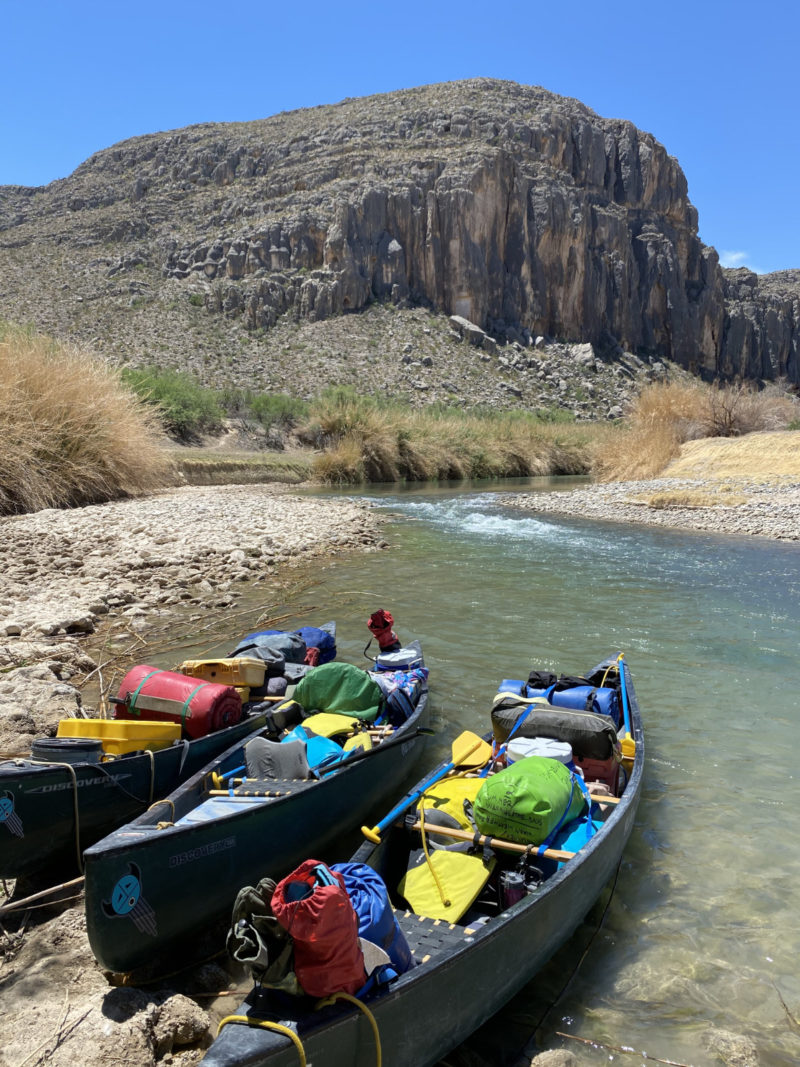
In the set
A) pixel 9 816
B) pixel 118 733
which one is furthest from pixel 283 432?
pixel 9 816

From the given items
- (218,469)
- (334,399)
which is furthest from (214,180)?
(218,469)

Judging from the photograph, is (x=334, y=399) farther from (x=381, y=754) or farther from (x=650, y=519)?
(x=381, y=754)

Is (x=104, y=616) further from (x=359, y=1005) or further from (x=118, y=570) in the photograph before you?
(x=359, y=1005)

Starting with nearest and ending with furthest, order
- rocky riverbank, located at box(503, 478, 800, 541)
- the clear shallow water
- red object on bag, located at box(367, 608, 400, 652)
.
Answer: the clear shallow water → red object on bag, located at box(367, 608, 400, 652) → rocky riverbank, located at box(503, 478, 800, 541)

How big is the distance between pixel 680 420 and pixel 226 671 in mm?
28338

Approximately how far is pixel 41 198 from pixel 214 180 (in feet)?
71.0

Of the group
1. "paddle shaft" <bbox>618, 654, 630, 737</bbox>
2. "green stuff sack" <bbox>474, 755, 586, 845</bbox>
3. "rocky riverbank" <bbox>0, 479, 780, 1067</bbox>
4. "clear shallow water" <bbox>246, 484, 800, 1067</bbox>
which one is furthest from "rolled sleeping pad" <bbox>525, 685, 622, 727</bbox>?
"rocky riverbank" <bbox>0, 479, 780, 1067</bbox>

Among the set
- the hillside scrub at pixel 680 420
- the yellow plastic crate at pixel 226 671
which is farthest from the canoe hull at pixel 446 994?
the hillside scrub at pixel 680 420

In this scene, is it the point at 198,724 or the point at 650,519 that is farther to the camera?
the point at 650,519

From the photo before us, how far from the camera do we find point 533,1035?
9.70 ft

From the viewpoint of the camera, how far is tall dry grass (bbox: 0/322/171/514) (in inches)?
600

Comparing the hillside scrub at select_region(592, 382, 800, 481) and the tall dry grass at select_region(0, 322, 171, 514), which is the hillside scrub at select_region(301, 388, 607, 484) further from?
the tall dry grass at select_region(0, 322, 171, 514)

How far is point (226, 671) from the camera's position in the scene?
5.56 meters

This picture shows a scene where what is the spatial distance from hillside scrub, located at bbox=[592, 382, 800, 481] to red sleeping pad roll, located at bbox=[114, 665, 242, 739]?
25.6 meters
